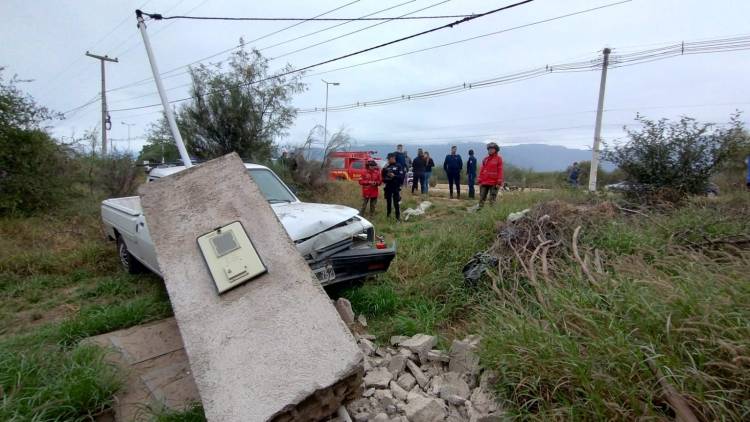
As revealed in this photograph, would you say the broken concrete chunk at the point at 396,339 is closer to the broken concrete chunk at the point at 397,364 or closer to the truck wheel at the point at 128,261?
the broken concrete chunk at the point at 397,364

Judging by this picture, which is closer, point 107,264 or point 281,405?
point 281,405

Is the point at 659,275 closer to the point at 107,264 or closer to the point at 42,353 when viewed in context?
the point at 42,353

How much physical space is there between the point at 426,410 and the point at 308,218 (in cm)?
205

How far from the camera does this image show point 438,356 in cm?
280

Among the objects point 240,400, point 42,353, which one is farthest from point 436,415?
point 42,353

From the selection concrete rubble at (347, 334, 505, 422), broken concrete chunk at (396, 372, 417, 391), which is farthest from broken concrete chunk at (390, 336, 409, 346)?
broken concrete chunk at (396, 372, 417, 391)

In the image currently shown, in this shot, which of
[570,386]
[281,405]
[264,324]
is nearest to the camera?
[281,405]

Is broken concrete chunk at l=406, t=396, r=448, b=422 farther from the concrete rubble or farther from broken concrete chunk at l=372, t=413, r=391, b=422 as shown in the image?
broken concrete chunk at l=372, t=413, r=391, b=422

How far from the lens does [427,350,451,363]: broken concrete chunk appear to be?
2.78 metres

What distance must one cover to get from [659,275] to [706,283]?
0.54 metres

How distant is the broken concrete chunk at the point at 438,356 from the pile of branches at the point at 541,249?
0.84m

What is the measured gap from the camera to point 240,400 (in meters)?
1.82

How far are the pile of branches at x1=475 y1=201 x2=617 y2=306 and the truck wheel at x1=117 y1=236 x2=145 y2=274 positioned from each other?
471 cm

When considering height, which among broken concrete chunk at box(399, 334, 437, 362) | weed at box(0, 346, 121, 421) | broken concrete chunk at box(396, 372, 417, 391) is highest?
weed at box(0, 346, 121, 421)
